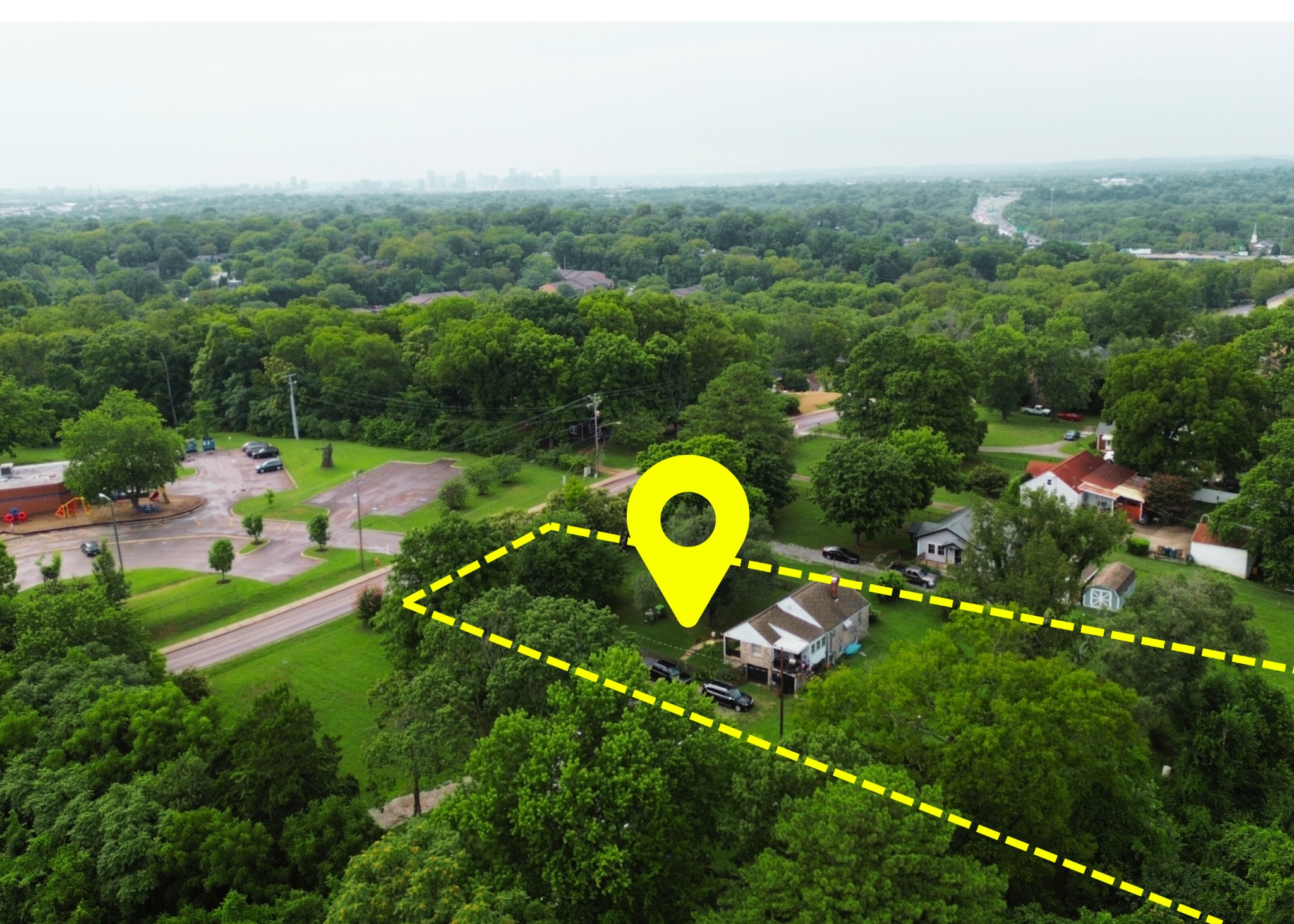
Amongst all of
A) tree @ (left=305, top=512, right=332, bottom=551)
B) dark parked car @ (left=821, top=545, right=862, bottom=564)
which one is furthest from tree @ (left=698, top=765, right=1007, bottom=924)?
tree @ (left=305, top=512, right=332, bottom=551)

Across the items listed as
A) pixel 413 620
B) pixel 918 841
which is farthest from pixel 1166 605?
pixel 413 620

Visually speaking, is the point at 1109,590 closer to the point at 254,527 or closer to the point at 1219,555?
the point at 1219,555

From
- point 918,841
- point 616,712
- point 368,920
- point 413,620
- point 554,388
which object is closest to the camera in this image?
point 368,920

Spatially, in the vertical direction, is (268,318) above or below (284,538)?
above

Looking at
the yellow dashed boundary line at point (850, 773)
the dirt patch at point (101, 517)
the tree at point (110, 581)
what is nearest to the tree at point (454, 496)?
the dirt patch at point (101, 517)

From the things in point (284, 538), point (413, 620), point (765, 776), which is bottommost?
point (284, 538)

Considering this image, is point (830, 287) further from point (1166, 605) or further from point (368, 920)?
point (368, 920)

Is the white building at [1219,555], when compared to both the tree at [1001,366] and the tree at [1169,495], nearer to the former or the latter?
the tree at [1169,495]
